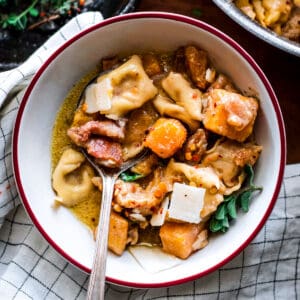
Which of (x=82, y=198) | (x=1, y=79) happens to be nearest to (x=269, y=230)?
(x=82, y=198)

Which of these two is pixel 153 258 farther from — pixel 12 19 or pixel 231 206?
pixel 12 19

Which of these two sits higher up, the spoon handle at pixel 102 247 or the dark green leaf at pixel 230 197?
the spoon handle at pixel 102 247

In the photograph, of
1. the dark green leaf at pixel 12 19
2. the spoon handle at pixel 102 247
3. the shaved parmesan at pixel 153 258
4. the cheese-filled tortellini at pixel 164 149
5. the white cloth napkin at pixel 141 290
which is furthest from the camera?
the dark green leaf at pixel 12 19

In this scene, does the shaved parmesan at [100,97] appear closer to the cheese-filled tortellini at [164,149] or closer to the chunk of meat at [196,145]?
the cheese-filled tortellini at [164,149]

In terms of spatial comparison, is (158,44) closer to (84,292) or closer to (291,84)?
(291,84)

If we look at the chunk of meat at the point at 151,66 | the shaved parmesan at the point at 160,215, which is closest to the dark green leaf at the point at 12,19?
the chunk of meat at the point at 151,66

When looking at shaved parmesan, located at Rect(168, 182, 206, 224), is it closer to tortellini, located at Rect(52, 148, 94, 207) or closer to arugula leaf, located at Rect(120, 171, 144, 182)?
arugula leaf, located at Rect(120, 171, 144, 182)
